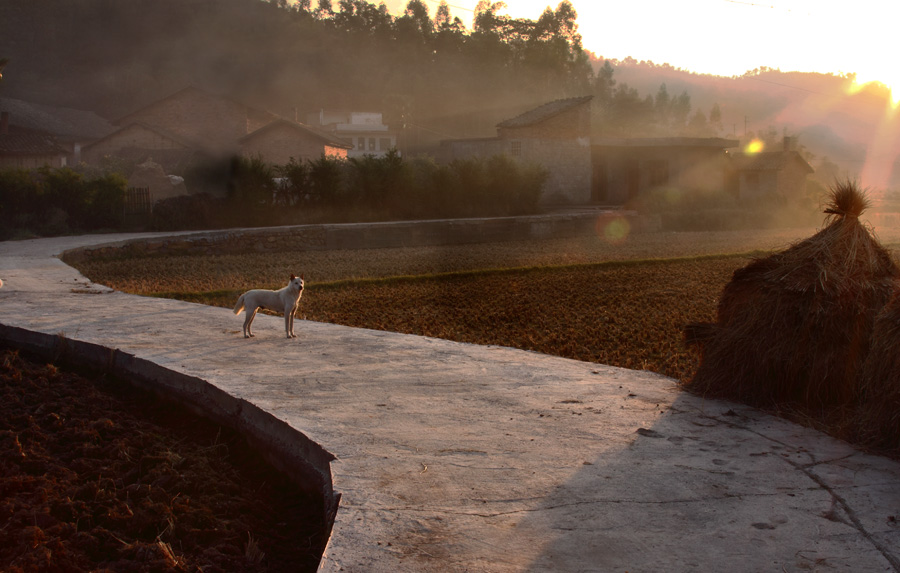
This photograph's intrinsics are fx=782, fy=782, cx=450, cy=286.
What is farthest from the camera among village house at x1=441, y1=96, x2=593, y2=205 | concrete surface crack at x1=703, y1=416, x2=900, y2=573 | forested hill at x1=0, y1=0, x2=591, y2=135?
forested hill at x1=0, y1=0, x2=591, y2=135

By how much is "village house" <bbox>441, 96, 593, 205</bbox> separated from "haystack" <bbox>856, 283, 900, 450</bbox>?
35.8m

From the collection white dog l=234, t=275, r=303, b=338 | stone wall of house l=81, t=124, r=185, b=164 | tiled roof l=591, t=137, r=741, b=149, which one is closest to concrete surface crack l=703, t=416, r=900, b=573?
white dog l=234, t=275, r=303, b=338

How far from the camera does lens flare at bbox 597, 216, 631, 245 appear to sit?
27.8m

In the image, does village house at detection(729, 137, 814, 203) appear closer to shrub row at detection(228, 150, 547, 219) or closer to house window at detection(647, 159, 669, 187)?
house window at detection(647, 159, 669, 187)

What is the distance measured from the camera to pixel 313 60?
80438 millimetres

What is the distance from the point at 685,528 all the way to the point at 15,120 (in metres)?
51.9

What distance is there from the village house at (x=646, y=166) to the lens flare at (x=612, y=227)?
13327 millimetres

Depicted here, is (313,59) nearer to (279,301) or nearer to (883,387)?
(279,301)

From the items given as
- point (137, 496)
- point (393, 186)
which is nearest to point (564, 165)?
point (393, 186)

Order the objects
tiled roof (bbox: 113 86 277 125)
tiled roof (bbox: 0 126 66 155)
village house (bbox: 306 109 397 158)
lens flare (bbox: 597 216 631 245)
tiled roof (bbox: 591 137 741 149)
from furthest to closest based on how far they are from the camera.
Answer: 1. village house (bbox: 306 109 397 158)
2. tiled roof (bbox: 113 86 277 125)
3. tiled roof (bbox: 591 137 741 149)
4. tiled roof (bbox: 0 126 66 155)
5. lens flare (bbox: 597 216 631 245)

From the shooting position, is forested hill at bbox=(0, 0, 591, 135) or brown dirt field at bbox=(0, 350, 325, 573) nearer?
brown dirt field at bbox=(0, 350, 325, 573)

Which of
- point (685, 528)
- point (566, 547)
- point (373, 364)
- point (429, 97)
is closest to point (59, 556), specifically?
point (566, 547)

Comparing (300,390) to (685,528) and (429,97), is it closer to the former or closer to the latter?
(685,528)

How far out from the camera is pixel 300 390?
536 cm
